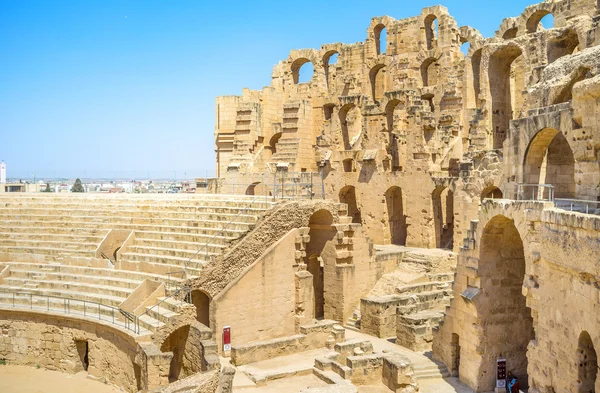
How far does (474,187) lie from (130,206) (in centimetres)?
1380

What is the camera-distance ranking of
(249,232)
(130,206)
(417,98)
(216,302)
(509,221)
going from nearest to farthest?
→ (509,221), (216,302), (249,232), (130,206), (417,98)

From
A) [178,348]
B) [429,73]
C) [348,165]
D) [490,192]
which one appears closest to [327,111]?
[348,165]

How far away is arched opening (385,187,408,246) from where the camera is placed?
96.4 feet

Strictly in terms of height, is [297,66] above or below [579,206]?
above

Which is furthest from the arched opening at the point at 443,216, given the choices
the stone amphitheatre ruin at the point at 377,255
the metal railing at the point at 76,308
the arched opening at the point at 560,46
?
the metal railing at the point at 76,308

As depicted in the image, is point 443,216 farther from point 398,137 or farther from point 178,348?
point 178,348

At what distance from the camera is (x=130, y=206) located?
24438 millimetres

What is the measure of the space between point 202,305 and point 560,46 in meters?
16.2

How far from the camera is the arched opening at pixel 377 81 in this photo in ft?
125

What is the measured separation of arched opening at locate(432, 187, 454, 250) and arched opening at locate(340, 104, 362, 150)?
21.5 feet

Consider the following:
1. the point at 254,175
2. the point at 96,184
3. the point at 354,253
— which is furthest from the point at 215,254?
the point at 96,184

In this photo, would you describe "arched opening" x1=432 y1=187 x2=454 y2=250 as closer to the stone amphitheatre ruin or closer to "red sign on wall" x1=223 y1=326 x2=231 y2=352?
the stone amphitheatre ruin

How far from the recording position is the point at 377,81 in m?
38.8

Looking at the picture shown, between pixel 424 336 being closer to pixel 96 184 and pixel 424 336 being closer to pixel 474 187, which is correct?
pixel 474 187
